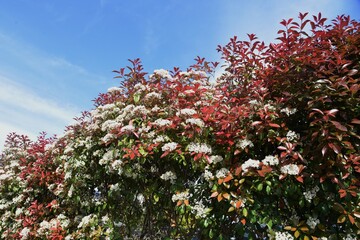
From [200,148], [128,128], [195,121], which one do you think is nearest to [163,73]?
[128,128]

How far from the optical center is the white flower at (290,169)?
2475mm

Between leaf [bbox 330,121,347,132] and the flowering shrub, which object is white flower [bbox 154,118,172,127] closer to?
the flowering shrub

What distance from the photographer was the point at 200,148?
291cm

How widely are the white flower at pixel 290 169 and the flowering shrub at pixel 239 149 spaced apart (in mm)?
12

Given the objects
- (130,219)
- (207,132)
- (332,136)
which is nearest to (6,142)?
(130,219)

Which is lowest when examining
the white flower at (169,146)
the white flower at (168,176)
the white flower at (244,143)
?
the white flower at (168,176)

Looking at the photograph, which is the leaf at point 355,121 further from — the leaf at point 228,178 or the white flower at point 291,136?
the leaf at point 228,178

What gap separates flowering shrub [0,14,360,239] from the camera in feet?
8.33

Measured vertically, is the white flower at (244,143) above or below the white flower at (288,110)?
below

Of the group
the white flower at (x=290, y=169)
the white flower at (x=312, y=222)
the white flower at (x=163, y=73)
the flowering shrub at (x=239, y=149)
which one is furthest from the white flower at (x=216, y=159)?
the white flower at (x=163, y=73)

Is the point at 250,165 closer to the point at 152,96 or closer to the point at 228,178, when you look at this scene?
the point at 228,178

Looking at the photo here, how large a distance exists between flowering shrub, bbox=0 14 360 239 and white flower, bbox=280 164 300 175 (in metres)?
0.01

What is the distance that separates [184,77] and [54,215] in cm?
308

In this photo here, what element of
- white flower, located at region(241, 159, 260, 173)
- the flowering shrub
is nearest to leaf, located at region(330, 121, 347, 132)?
the flowering shrub
